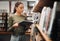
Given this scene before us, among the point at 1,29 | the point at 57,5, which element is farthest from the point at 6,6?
the point at 57,5

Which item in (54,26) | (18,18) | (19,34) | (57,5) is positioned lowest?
(19,34)

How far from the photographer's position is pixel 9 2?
665 centimetres

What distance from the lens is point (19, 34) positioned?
102 inches

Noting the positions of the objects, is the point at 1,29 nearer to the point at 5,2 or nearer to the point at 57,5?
the point at 5,2

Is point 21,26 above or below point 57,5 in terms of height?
below

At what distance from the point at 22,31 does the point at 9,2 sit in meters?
4.27

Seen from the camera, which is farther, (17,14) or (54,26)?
(17,14)

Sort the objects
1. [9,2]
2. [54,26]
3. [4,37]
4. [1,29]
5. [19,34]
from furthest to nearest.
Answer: [9,2] < [1,29] < [4,37] < [19,34] < [54,26]

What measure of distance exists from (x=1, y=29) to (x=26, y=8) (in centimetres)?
257

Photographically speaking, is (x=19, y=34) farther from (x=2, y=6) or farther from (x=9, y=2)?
(x=2, y=6)

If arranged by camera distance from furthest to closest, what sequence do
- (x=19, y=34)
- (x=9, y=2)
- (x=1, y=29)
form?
(x=9, y=2) < (x=1, y=29) < (x=19, y=34)

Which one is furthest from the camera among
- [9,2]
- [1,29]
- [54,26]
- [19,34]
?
[9,2]

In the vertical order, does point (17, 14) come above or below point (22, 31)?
above

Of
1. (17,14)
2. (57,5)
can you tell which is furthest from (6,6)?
(57,5)
